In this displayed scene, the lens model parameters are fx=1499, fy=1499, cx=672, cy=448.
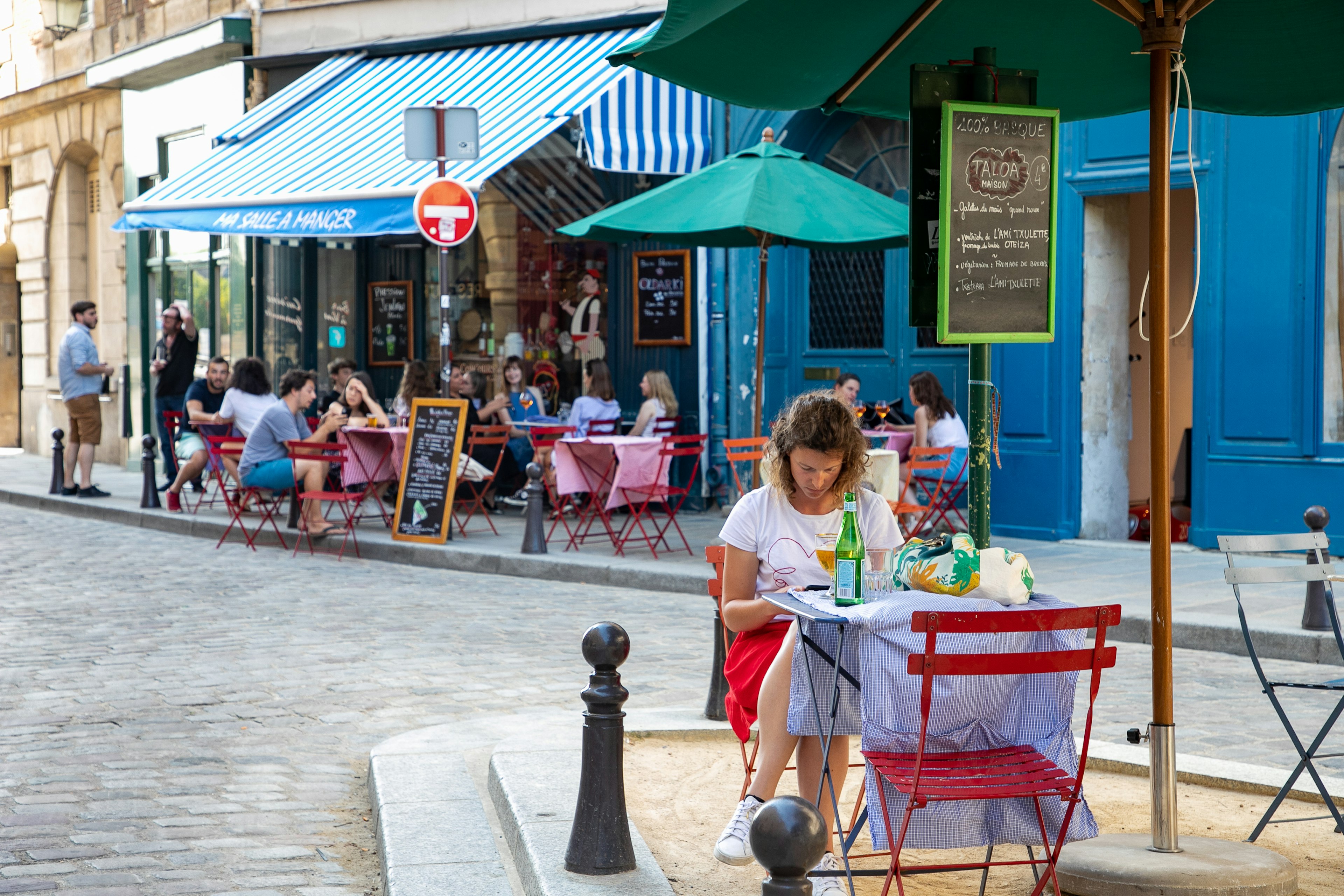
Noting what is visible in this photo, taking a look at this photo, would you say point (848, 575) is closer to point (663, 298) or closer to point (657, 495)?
point (657, 495)

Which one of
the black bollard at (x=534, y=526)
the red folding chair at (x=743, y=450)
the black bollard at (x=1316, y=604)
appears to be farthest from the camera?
the black bollard at (x=534, y=526)

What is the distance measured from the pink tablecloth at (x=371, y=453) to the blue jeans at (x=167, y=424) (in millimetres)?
3468

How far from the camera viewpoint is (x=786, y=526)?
14.1 ft

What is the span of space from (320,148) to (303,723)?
973 cm

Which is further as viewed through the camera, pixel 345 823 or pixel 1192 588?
pixel 1192 588

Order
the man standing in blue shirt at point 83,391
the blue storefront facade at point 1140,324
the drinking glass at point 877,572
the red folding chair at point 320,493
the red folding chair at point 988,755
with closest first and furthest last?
the red folding chair at point 988,755
the drinking glass at point 877,572
the blue storefront facade at point 1140,324
the red folding chair at point 320,493
the man standing in blue shirt at point 83,391

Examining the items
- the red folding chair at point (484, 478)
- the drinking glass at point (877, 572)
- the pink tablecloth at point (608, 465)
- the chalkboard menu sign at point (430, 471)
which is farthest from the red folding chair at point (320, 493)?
the drinking glass at point (877, 572)

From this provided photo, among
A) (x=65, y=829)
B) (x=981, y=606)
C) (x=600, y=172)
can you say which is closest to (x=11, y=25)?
(x=600, y=172)

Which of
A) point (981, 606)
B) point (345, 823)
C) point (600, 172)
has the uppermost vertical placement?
point (600, 172)

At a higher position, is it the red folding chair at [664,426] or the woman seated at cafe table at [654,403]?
the woman seated at cafe table at [654,403]

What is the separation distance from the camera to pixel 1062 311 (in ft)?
37.4

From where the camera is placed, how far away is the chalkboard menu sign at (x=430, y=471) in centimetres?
1134

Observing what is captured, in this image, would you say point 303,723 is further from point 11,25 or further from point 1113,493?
point 11,25

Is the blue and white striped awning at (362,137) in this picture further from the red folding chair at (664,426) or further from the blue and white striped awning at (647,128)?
the red folding chair at (664,426)
